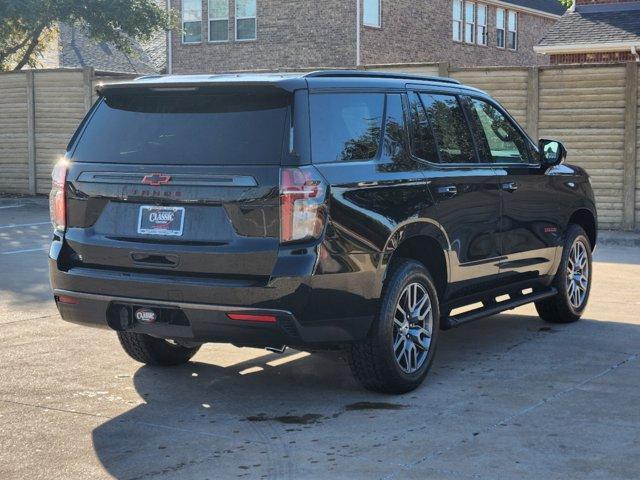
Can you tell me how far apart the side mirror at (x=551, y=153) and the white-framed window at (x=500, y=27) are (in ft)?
112

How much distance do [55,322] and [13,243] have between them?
6.12 metres

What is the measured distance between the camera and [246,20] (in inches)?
1409

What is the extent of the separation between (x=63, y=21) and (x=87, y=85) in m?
8.95

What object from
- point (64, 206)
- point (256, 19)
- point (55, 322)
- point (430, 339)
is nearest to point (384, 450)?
point (430, 339)

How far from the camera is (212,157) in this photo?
616 centimetres

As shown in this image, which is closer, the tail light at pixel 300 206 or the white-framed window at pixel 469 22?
the tail light at pixel 300 206

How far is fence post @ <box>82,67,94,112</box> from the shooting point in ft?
69.4

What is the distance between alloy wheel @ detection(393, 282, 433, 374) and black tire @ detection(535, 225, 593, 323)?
7.43 ft

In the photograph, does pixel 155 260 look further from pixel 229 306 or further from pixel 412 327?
pixel 412 327

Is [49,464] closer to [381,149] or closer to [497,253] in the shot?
[381,149]

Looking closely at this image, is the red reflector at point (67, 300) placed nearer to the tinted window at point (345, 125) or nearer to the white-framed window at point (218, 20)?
the tinted window at point (345, 125)

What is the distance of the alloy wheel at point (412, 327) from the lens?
21.9 feet

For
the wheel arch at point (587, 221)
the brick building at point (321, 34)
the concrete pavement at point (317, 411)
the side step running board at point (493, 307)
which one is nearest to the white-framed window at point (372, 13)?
the brick building at point (321, 34)

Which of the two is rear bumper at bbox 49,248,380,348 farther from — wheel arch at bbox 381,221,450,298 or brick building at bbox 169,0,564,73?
brick building at bbox 169,0,564,73
